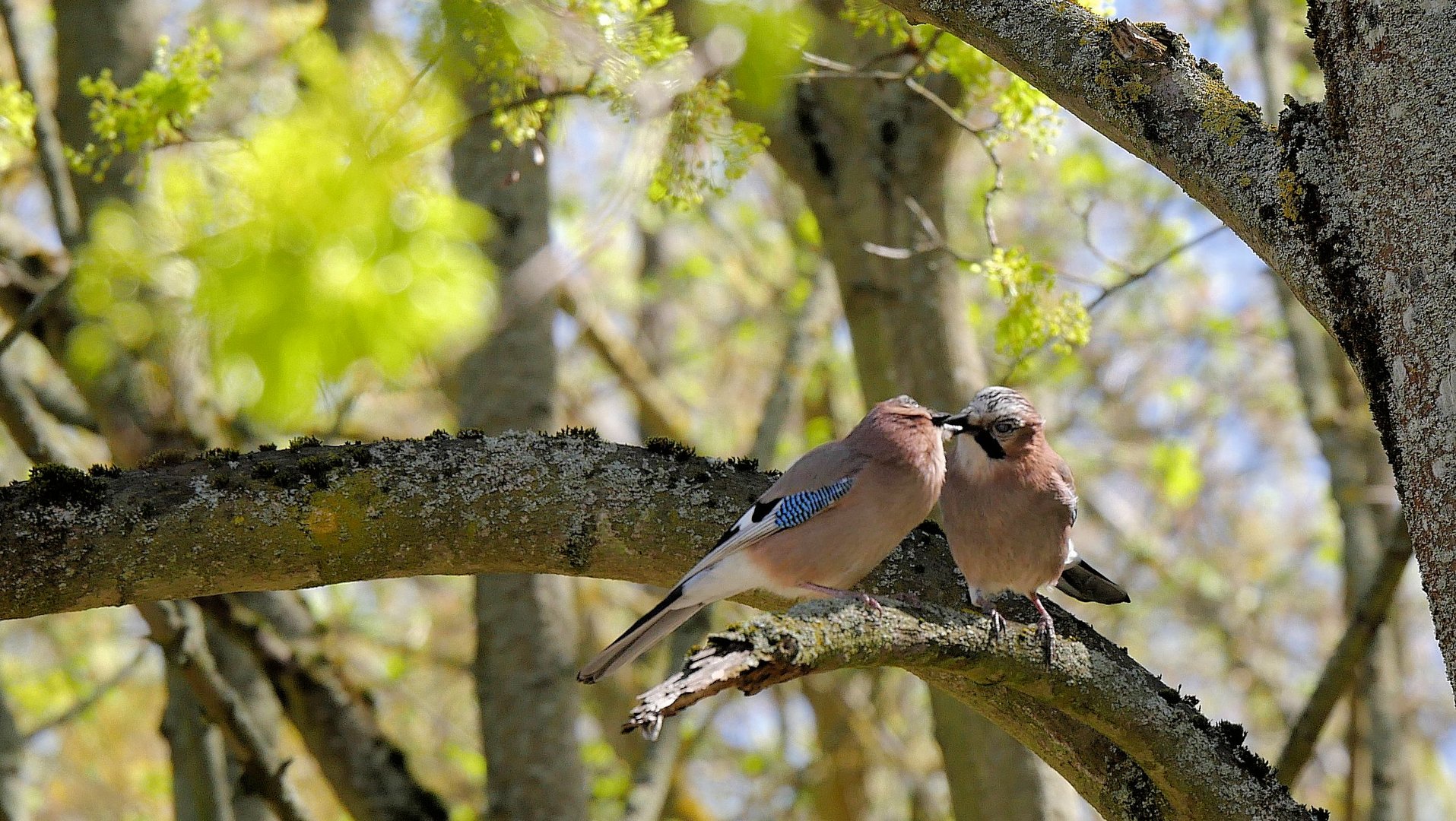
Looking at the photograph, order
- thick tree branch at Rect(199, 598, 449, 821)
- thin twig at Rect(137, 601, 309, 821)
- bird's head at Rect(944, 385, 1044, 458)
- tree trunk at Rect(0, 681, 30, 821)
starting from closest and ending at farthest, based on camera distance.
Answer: bird's head at Rect(944, 385, 1044, 458) < thin twig at Rect(137, 601, 309, 821) < thick tree branch at Rect(199, 598, 449, 821) < tree trunk at Rect(0, 681, 30, 821)

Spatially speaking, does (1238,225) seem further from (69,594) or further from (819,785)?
(819,785)

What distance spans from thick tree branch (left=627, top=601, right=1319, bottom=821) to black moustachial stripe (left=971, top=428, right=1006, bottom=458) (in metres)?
0.67

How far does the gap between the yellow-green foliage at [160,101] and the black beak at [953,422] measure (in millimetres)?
2693

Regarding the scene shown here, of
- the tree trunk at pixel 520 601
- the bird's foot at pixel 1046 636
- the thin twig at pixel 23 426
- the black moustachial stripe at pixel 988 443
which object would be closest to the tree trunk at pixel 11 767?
the thin twig at pixel 23 426

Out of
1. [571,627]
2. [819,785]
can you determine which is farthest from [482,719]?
[819,785]

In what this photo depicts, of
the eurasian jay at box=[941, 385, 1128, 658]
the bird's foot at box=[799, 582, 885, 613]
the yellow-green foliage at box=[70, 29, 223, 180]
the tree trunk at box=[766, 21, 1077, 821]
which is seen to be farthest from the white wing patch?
the yellow-green foliage at box=[70, 29, 223, 180]

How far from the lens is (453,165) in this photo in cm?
665

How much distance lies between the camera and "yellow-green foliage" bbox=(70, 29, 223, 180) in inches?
175

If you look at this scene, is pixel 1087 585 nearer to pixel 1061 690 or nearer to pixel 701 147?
pixel 1061 690

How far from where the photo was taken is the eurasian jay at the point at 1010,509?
367 centimetres

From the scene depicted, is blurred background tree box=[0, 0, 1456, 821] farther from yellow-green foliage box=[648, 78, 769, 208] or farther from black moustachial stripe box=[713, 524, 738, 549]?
black moustachial stripe box=[713, 524, 738, 549]

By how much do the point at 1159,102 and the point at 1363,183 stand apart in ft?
1.56

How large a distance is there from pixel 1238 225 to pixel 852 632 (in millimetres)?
1203

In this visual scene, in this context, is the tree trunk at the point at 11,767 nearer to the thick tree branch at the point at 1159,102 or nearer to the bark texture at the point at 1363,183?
the thick tree branch at the point at 1159,102
